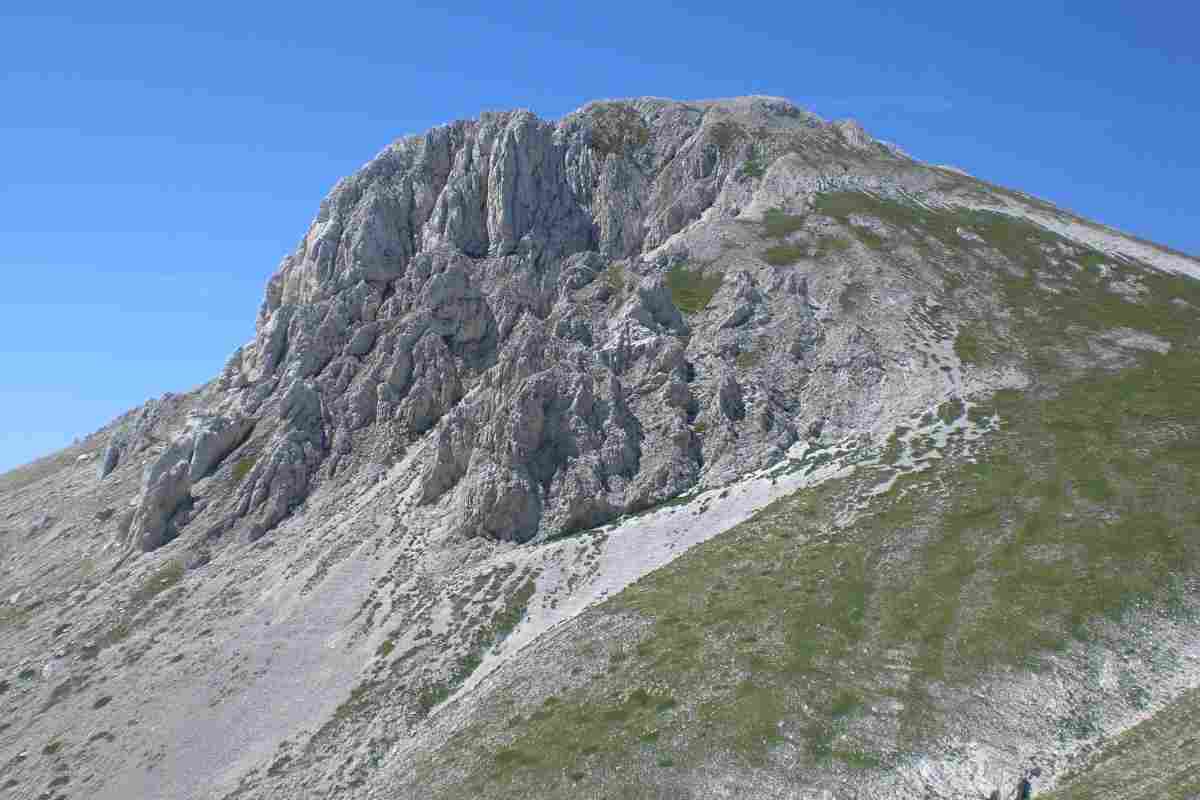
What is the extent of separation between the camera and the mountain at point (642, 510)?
38.5 meters

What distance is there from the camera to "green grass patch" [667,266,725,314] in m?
86.0

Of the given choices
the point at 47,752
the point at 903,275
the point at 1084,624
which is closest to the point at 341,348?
the point at 47,752

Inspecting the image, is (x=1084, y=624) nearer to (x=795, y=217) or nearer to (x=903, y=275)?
(x=903, y=275)

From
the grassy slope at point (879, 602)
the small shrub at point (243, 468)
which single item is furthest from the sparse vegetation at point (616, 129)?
the grassy slope at point (879, 602)

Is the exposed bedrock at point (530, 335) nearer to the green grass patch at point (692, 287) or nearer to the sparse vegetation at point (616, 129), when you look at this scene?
the sparse vegetation at point (616, 129)

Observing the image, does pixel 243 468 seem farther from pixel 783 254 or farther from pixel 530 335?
pixel 783 254

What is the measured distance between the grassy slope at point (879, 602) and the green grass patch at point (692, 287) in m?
32.0

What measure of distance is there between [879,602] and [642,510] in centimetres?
2351

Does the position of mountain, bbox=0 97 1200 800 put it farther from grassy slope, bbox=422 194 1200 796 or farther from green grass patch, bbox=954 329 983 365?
green grass patch, bbox=954 329 983 365

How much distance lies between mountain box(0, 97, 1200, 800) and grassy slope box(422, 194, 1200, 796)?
225mm

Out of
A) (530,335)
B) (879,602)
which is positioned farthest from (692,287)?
(879,602)

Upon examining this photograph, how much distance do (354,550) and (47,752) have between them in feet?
A: 81.2

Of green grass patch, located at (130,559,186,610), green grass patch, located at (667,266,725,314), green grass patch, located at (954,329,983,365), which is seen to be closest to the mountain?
green grass patch, located at (954,329,983,365)

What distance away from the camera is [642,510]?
6475cm
